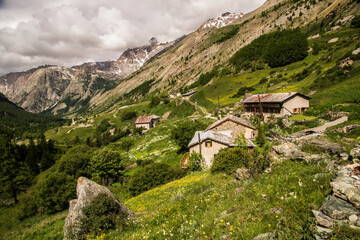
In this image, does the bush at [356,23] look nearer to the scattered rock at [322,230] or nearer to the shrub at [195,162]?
the shrub at [195,162]

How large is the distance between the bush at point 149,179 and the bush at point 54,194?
11269 mm

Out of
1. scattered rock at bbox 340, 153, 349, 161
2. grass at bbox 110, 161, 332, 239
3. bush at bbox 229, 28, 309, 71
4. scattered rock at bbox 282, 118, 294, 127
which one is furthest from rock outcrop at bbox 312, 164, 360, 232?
bush at bbox 229, 28, 309, 71

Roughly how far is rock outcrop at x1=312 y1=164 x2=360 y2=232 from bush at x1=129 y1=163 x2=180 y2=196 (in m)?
24.8

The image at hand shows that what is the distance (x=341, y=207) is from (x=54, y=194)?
3686cm

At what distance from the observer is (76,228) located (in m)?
11.8

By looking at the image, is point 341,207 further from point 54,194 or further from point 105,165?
point 105,165

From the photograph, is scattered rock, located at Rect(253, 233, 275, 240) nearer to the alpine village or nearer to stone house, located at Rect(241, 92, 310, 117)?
the alpine village

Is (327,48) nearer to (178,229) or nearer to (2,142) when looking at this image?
(178,229)

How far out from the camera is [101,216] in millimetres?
11977

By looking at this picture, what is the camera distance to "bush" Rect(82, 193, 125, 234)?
38.3ft

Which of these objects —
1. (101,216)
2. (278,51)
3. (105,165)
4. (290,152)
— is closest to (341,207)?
(290,152)

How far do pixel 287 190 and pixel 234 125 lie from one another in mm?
36404

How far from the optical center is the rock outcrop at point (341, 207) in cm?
513

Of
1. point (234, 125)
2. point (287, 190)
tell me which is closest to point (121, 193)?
point (234, 125)
